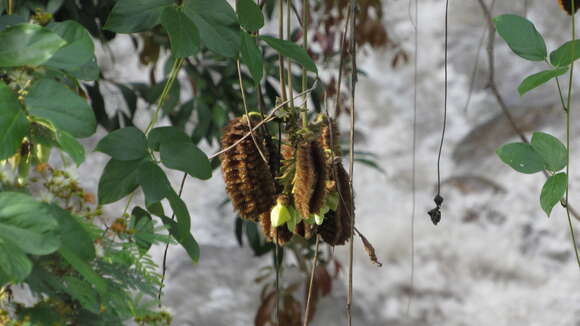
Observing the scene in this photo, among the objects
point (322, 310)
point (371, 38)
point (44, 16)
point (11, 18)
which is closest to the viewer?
point (11, 18)

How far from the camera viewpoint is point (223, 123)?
4.31 feet

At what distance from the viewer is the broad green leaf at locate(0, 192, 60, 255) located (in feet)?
1.06

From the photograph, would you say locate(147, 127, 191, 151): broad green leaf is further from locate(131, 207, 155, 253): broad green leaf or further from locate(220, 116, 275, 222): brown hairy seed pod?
locate(131, 207, 155, 253): broad green leaf

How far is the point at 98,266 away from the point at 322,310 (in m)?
1.37

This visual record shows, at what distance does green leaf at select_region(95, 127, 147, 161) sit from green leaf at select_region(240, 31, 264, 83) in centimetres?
8

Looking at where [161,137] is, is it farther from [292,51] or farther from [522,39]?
[522,39]

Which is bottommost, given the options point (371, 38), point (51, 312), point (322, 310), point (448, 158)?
point (322, 310)

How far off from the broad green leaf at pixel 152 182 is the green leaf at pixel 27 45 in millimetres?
136

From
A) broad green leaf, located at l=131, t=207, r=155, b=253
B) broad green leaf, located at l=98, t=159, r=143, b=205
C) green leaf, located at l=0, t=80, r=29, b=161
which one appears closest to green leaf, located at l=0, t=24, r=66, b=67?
green leaf, located at l=0, t=80, r=29, b=161

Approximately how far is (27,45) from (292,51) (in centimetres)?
18

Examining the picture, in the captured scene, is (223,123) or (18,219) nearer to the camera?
(18,219)

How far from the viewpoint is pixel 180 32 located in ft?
1.56

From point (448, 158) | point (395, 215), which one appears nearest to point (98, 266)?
point (395, 215)

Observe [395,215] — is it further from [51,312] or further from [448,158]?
[51,312]
